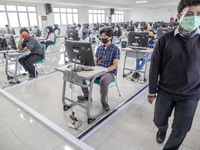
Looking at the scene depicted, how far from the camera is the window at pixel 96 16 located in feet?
52.4

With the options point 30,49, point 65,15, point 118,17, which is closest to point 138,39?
point 30,49

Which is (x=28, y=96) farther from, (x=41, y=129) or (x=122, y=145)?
(x=122, y=145)

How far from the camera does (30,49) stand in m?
3.39

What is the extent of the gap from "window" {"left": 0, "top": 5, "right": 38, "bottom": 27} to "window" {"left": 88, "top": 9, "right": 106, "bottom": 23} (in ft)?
20.0

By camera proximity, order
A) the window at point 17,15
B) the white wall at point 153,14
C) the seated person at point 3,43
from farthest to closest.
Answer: the white wall at point 153,14, the window at point 17,15, the seated person at point 3,43

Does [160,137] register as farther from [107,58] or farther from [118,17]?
[118,17]

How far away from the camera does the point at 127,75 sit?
3926 mm

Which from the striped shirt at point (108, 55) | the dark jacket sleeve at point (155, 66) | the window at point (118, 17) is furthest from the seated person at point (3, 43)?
the window at point (118, 17)

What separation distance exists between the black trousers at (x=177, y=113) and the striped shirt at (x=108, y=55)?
1.11m

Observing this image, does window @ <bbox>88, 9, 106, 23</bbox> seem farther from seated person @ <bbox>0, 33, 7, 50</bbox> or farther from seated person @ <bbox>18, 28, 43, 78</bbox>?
seated person @ <bbox>18, 28, 43, 78</bbox>

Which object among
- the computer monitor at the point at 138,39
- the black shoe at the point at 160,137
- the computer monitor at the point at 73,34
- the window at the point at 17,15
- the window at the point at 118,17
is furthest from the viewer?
the window at the point at 118,17

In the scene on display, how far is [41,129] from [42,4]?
1205 centimetres

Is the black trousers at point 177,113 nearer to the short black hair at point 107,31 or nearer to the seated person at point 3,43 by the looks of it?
the short black hair at point 107,31

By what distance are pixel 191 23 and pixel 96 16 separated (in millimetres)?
16725
